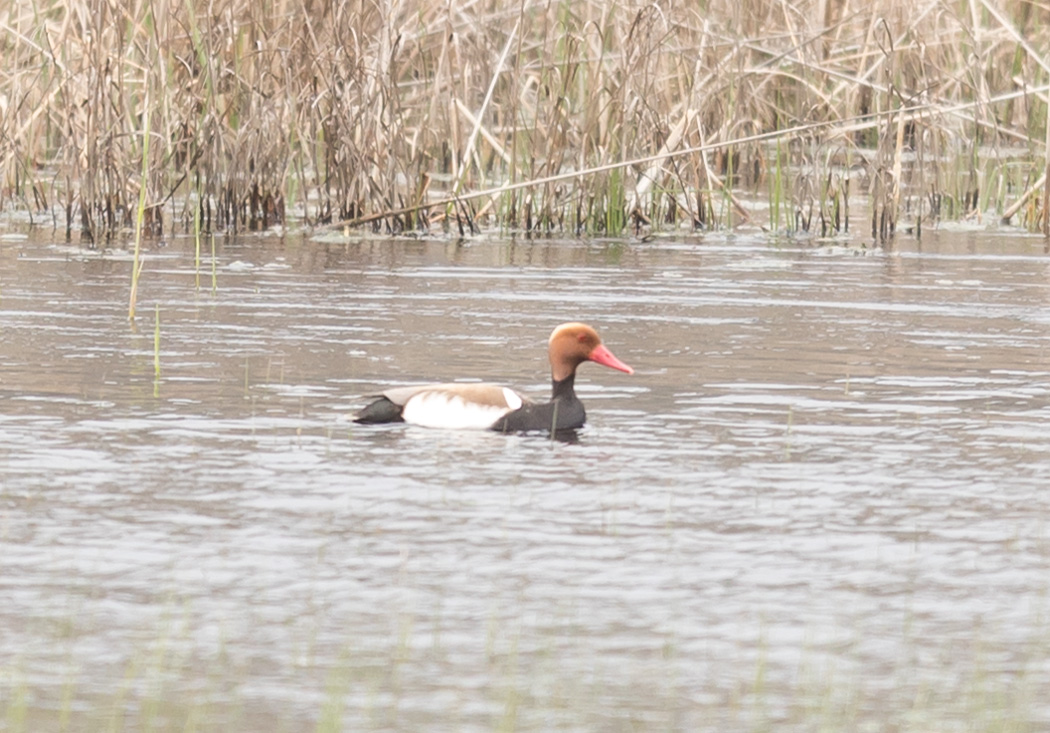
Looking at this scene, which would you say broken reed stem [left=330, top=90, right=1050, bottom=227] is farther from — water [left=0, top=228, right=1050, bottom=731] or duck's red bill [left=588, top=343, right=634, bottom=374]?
duck's red bill [left=588, top=343, right=634, bottom=374]

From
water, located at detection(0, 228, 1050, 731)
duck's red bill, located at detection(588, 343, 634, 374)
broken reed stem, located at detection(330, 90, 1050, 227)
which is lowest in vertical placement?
water, located at detection(0, 228, 1050, 731)

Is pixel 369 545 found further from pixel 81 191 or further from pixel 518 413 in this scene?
pixel 81 191

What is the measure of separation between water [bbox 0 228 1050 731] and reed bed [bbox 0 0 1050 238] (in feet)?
8.70

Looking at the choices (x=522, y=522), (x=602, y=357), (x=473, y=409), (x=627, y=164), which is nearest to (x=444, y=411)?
(x=473, y=409)

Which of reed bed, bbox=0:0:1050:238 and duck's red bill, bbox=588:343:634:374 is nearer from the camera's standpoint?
duck's red bill, bbox=588:343:634:374

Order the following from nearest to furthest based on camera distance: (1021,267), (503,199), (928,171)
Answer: (1021,267)
(503,199)
(928,171)

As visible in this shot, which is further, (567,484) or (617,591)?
(567,484)

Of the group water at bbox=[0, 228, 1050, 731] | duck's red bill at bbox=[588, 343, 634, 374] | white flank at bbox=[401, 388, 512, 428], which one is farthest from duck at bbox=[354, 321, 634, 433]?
duck's red bill at bbox=[588, 343, 634, 374]

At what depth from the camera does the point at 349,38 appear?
15297 millimetres

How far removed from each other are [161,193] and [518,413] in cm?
741

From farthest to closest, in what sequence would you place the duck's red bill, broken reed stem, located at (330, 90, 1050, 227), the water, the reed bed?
the reed bed, broken reed stem, located at (330, 90, 1050, 227), the duck's red bill, the water

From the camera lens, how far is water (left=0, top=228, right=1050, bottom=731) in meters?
5.27

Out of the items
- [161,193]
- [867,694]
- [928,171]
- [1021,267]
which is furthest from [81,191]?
[867,694]

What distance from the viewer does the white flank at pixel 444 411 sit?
29.1 feet
